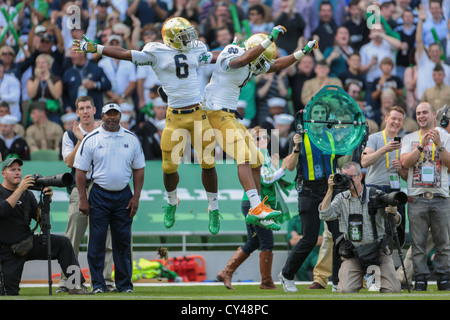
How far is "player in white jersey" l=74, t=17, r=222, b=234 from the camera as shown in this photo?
10.4 m

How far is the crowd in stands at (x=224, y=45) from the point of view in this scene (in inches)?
624

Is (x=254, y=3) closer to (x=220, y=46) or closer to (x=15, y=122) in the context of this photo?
(x=220, y=46)

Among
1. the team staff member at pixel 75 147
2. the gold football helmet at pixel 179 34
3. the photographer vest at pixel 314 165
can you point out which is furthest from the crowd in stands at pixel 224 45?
the gold football helmet at pixel 179 34

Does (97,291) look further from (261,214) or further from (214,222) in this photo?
(261,214)

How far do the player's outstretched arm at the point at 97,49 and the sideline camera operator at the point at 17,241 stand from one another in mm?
1781

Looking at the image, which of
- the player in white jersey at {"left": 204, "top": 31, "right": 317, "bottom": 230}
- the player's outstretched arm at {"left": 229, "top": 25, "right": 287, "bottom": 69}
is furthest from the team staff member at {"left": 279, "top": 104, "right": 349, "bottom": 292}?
the player's outstretched arm at {"left": 229, "top": 25, "right": 287, "bottom": 69}

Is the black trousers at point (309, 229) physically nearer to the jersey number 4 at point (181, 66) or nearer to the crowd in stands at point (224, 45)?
the jersey number 4 at point (181, 66)

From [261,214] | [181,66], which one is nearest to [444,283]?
[261,214]

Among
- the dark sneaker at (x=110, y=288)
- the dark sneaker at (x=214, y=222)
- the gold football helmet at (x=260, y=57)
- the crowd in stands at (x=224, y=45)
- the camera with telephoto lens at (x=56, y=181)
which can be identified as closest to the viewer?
the camera with telephoto lens at (x=56, y=181)

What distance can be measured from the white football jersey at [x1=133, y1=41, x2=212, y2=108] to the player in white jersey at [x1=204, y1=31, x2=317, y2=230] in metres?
0.23

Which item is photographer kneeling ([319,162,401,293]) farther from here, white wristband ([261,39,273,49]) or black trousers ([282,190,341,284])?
white wristband ([261,39,273,49])

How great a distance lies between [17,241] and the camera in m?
11.0

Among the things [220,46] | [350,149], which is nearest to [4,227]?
[350,149]

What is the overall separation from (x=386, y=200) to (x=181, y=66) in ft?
9.21
